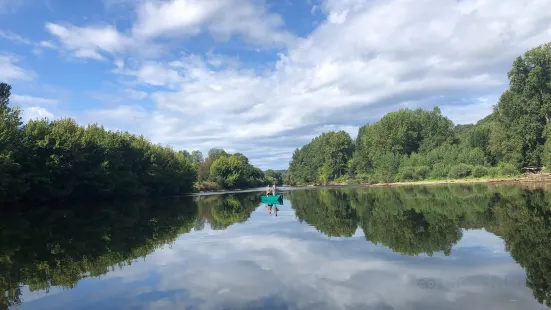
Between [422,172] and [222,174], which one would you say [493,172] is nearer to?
[422,172]

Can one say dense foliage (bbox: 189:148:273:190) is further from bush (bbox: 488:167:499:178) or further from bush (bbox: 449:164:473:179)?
bush (bbox: 488:167:499:178)

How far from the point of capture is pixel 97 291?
35.7 feet

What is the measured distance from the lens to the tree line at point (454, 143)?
66625 mm

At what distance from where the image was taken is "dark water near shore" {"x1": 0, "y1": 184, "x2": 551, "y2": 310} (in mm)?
9219

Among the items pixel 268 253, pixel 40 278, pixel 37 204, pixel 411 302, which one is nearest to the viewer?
pixel 411 302

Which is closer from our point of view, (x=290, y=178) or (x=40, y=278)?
(x=40, y=278)

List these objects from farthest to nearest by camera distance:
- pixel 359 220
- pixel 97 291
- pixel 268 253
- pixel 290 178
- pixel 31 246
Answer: pixel 290 178 < pixel 359 220 < pixel 31 246 < pixel 268 253 < pixel 97 291

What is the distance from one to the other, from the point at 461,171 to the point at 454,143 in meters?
29.6

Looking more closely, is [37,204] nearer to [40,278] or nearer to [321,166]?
[40,278]

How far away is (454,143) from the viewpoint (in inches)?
4072

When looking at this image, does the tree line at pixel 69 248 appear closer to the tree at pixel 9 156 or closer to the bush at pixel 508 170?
the tree at pixel 9 156

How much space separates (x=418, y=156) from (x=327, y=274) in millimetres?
89597

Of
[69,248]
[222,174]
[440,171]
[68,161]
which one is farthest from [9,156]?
[222,174]

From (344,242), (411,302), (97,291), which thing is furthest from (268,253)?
(411,302)
